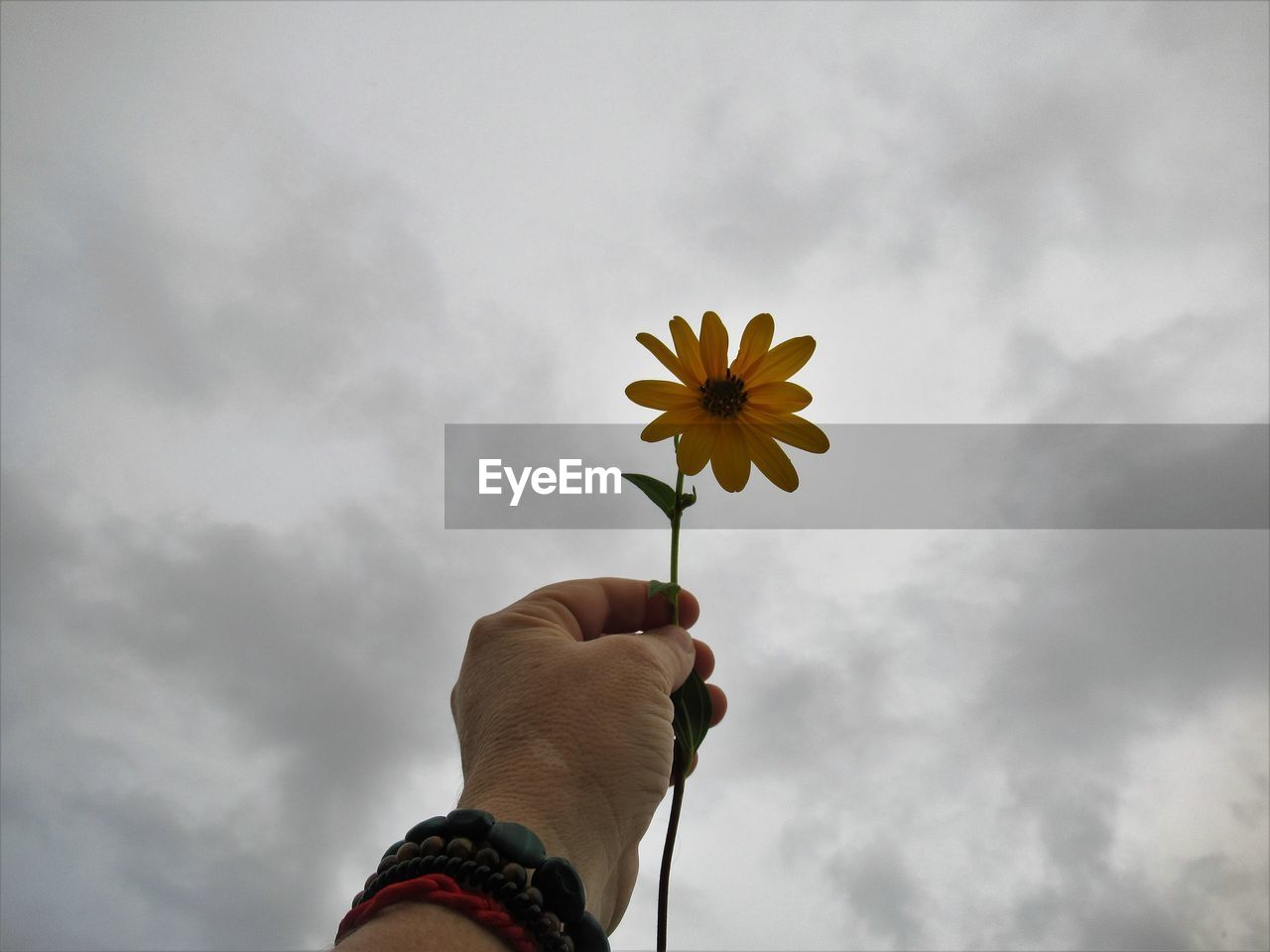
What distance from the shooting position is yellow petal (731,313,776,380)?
2539 mm

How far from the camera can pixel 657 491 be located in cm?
256

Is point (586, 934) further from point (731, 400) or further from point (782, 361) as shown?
point (782, 361)

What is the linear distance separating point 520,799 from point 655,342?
4.70 feet

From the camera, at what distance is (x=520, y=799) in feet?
6.47

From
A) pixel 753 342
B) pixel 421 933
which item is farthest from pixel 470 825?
pixel 753 342

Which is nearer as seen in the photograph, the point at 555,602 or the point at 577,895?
the point at 577,895

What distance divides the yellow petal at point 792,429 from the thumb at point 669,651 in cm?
78

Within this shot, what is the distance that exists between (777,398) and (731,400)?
154mm

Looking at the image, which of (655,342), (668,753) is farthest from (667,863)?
(655,342)

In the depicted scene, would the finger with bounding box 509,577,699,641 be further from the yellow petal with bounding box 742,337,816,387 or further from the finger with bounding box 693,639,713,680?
the yellow petal with bounding box 742,337,816,387

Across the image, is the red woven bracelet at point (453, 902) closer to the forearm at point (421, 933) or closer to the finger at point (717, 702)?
the forearm at point (421, 933)

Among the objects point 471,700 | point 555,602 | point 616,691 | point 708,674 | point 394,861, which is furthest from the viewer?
point 708,674

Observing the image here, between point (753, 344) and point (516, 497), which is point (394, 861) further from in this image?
point (753, 344)

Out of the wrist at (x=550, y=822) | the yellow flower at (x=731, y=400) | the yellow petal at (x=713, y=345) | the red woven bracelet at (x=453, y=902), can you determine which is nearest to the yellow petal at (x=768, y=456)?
the yellow flower at (x=731, y=400)
